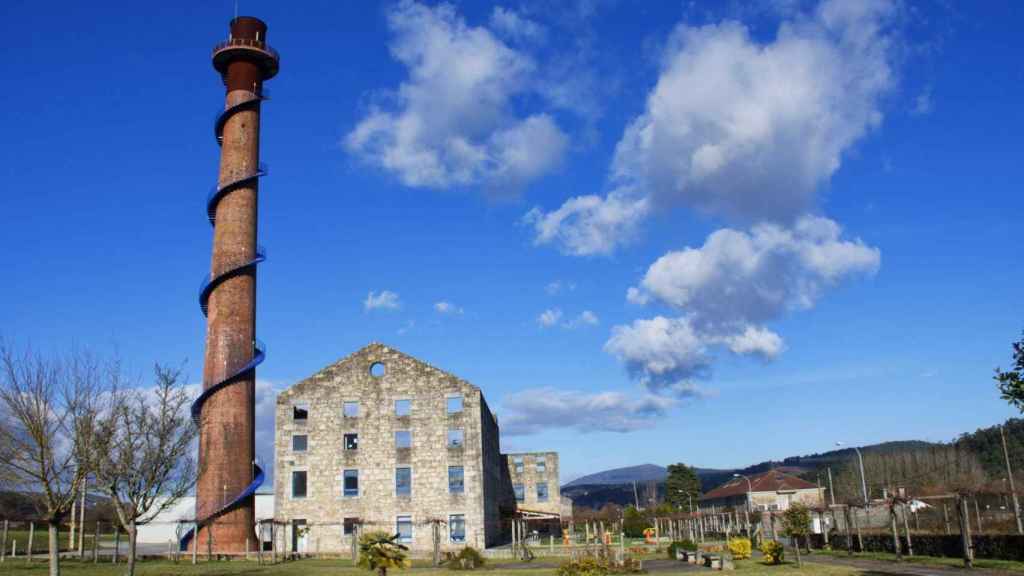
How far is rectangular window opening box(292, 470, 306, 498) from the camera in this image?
151 feet

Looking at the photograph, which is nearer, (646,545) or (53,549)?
(53,549)

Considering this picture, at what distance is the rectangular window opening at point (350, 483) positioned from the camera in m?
46.1

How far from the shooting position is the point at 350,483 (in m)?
46.3

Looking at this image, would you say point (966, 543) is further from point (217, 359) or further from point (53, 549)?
point (217, 359)

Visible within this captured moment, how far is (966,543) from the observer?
2728cm

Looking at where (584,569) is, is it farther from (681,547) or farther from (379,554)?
(681,547)

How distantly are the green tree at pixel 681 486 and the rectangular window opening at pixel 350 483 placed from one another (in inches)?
2301

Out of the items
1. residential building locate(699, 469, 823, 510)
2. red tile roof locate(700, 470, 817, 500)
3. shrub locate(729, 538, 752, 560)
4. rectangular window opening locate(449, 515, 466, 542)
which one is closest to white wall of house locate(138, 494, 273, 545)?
rectangular window opening locate(449, 515, 466, 542)

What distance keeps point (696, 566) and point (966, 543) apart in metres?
10.2

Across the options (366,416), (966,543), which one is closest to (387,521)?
(366,416)

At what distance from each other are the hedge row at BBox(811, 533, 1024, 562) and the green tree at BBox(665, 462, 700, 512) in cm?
5554

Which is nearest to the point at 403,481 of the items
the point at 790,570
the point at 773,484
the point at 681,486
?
the point at 790,570

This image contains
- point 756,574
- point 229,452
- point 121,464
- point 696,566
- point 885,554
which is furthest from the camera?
point 229,452

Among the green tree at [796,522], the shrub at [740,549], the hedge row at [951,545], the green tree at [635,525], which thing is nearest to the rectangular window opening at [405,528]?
the shrub at [740,549]
